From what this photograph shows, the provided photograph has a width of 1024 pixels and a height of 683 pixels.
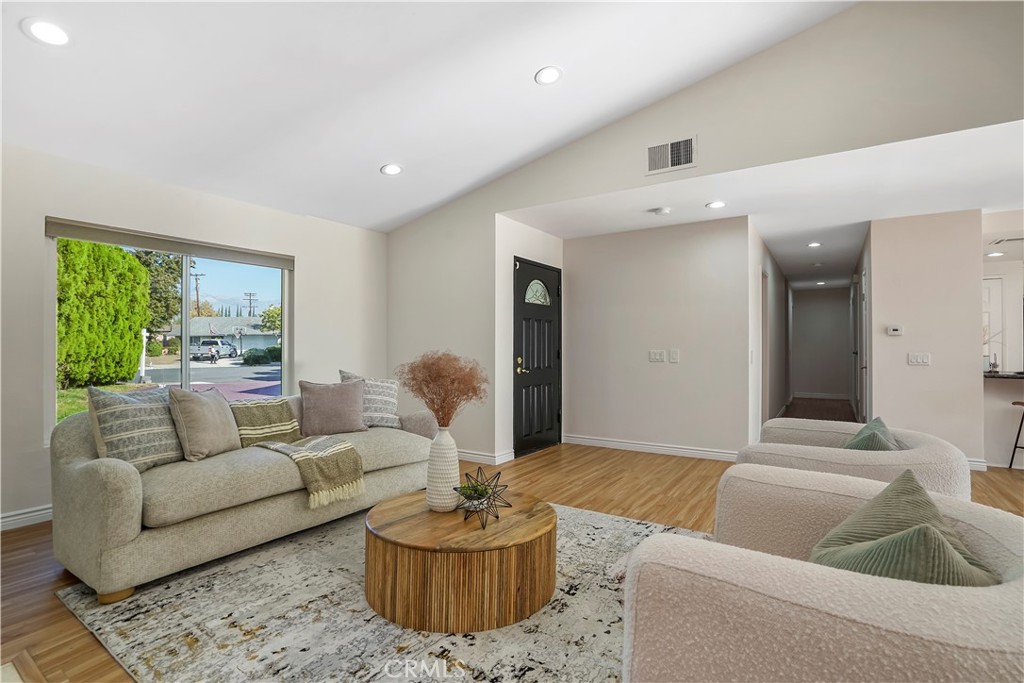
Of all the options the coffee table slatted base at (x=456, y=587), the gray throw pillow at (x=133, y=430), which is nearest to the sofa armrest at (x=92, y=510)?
the gray throw pillow at (x=133, y=430)

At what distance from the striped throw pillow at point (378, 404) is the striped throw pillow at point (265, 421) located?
52 centimetres

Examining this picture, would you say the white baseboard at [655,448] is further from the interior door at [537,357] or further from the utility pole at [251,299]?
the utility pole at [251,299]

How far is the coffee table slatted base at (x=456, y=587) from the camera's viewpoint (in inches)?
77.5

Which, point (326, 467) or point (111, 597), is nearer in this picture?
point (111, 597)

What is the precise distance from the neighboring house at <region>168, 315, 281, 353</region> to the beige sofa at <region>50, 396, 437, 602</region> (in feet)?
5.13

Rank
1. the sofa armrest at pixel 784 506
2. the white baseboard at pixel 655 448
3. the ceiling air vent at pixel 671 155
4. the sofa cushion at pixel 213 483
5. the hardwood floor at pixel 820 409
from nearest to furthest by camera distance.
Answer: the sofa armrest at pixel 784 506
the sofa cushion at pixel 213 483
the ceiling air vent at pixel 671 155
the white baseboard at pixel 655 448
the hardwood floor at pixel 820 409

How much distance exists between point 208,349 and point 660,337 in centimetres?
439

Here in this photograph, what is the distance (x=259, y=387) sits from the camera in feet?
15.6

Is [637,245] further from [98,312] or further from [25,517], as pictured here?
[25,517]

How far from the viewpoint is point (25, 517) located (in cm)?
328

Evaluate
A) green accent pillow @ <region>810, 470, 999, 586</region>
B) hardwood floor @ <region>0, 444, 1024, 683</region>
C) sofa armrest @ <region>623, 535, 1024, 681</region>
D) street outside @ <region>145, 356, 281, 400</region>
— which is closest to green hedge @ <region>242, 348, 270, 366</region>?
street outside @ <region>145, 356, 281, 400</region>

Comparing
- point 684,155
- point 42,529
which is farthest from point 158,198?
point 684,155

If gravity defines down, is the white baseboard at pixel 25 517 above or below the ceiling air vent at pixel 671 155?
below

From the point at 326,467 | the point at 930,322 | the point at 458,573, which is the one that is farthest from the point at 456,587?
the point at 930,322
